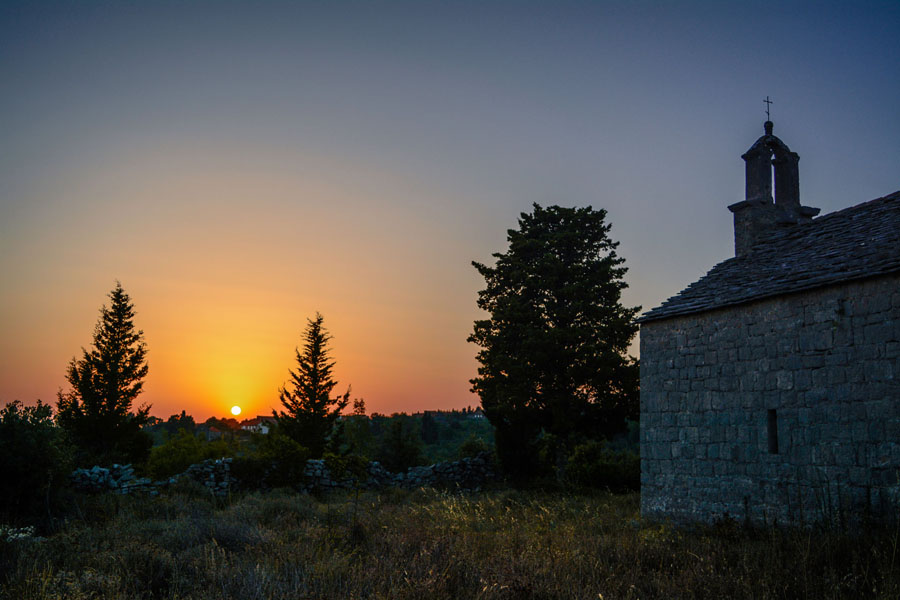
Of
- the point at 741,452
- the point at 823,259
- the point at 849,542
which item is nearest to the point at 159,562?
the point at 849,542

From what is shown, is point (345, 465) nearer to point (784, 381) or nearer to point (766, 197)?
point (784, 381)

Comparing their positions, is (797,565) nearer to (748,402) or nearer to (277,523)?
(748,402)

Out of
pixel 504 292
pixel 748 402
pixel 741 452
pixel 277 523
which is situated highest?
pixel 504 292

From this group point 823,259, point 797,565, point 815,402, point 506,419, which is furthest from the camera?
point 506,419

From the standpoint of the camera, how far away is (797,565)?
6551 millimetres

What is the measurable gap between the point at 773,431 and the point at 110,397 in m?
24.6

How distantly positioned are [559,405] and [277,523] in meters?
11.9

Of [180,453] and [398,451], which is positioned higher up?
[398,451]

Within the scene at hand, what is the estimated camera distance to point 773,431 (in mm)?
10156

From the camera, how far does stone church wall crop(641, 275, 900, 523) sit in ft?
28.4

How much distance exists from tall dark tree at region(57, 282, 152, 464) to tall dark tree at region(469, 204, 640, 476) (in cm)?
1447

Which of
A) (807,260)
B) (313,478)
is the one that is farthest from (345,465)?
(807,260)

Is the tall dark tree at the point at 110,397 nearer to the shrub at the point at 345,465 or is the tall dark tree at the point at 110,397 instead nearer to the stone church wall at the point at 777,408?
the shrub at the point at 345,465

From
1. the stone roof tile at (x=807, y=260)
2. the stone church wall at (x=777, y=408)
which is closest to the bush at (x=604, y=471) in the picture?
the stone church wall at (x=777, y=408)
